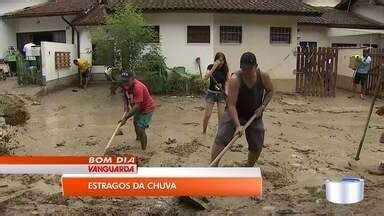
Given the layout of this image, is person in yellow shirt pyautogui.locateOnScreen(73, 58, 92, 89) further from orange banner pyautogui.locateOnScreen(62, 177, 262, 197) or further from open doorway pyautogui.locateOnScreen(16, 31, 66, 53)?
orange banner pyautogui.locateOnScreen(62, 177, 262, 197)

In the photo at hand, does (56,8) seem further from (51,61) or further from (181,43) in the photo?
(181,43)

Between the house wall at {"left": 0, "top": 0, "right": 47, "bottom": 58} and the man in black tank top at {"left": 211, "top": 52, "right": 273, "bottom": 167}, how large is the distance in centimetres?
1887

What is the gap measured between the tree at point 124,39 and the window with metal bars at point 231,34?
288 cm

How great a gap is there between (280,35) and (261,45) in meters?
0.90

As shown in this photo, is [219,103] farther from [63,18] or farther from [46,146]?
[63,18]

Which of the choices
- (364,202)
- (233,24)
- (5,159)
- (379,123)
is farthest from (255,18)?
(5,159)

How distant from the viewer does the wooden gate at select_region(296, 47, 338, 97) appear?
58.3 ft

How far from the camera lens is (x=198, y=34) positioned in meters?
17.8

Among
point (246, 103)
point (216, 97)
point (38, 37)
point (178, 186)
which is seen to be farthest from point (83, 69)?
point (178, 186)

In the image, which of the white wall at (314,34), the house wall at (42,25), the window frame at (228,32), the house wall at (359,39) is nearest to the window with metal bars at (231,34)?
the window frame at (228,32)

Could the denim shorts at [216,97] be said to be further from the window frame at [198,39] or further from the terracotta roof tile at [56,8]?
the terracotta roof tile at [56,8]

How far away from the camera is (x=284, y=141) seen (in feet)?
33.1

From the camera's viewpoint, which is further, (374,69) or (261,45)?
(261,45)

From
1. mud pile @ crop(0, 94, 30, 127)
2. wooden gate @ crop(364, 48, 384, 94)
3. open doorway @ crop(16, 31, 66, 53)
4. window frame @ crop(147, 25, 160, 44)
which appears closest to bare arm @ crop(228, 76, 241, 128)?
mud pile @ crop(0, 94, 30, 127)
